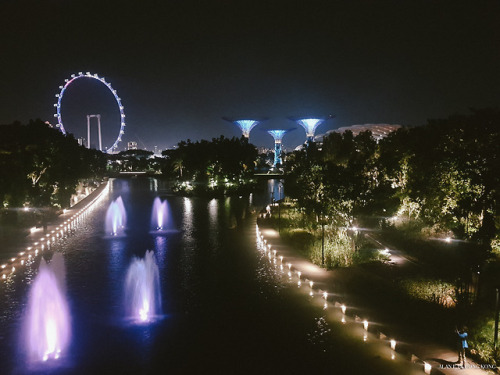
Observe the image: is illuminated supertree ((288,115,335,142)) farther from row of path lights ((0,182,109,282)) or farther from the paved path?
the paved path

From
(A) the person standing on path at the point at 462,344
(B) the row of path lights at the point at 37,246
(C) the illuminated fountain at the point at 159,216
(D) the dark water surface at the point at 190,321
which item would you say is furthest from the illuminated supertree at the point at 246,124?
(A) the person standing on path at the point at 462,344

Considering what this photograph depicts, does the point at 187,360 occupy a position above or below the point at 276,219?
below

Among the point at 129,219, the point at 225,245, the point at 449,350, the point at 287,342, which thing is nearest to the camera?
the point at 449,350

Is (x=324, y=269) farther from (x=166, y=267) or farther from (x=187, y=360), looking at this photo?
(x=187, y=360)

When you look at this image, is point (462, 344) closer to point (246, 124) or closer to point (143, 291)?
point (143, 291)

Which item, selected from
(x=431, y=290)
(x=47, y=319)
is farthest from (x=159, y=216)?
(x=431, y=290)

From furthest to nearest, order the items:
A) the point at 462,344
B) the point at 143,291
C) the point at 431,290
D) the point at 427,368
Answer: the point at 143,291, the point at 431,290, the point at 462,344, the point at 427,368

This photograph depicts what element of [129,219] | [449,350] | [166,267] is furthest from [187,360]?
[129,219]
